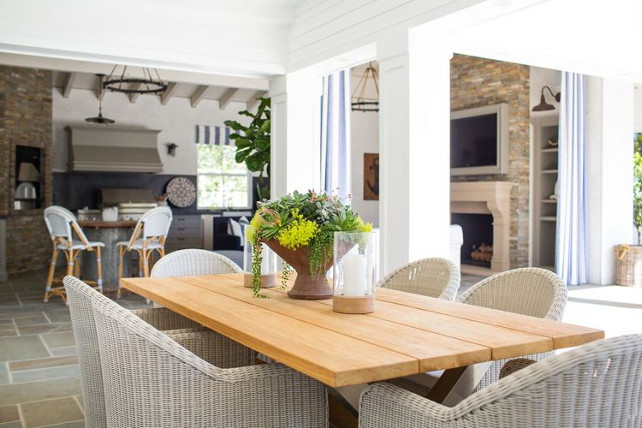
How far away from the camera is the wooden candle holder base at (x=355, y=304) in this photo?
2.09 metres

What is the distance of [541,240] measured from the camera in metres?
9.96

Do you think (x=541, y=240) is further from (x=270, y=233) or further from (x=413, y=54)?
(x=270, y=233)

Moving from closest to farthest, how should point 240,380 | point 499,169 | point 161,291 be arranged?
point 240,380, point 161,291, point 499,169

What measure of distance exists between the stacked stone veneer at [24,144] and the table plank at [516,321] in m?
7.68

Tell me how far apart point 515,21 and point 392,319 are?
10.5 ft

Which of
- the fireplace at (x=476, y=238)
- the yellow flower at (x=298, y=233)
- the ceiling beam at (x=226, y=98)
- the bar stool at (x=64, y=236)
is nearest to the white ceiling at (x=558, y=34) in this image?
the yellow flower at (x=298, y=233)

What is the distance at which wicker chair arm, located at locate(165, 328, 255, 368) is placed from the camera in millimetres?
2318

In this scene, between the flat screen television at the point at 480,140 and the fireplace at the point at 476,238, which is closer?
the flat screen television at the point at 480,140

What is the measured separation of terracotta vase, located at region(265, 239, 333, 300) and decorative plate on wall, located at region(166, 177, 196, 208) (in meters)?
9.58

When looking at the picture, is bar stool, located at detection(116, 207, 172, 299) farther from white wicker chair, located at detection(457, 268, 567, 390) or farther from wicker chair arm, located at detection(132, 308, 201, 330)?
white wicker chair, located at detection(457, 268, 567, 390)

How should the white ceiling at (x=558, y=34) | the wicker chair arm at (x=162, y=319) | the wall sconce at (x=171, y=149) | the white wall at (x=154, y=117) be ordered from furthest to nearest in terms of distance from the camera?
1. the wall sconce at (x=171, y=149)
2. the white wall at (x=154, y=117)
3. the white ceiling at (x=558, y=34)
4. the wicker chair arm at (x=162, y=319)

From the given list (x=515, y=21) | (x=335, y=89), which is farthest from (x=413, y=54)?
(x=335, y=89)

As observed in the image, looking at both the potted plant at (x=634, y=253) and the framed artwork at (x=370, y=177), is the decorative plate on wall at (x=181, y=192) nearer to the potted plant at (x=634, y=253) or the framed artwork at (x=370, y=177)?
the framed artwork at (x=370, y=177)

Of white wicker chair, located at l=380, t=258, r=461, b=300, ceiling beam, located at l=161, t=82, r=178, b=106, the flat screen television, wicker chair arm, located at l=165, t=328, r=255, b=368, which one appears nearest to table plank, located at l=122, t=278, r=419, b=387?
wicker chair arm, located at l=165, t=328, r=255, b=368
